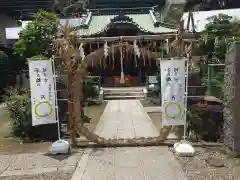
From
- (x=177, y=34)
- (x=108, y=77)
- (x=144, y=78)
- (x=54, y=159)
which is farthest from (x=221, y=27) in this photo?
(x=54, y=159)

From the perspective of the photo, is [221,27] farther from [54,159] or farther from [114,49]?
[54,159]

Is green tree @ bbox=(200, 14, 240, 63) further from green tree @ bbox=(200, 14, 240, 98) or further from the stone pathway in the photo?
the stone pathway

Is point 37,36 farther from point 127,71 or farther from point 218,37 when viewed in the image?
point 218,37

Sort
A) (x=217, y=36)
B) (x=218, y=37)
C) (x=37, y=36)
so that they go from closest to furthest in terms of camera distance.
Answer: (x=218, y=37)
(x=217, y=36)
(x=37, y=36)

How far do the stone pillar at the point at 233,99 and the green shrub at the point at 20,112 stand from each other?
4833mm

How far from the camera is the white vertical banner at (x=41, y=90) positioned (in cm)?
676

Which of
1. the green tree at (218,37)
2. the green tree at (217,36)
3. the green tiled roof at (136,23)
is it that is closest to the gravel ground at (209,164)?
the green tree at (218,37)

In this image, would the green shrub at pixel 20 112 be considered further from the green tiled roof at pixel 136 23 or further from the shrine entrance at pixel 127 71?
the green tiled roof at pixel 136 23

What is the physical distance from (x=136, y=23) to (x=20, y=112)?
14471 millimetres

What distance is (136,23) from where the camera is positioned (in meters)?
21.0

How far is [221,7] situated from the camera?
92.5 feet

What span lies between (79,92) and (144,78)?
15.6m

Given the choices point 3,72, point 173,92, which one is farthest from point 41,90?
point 3,72

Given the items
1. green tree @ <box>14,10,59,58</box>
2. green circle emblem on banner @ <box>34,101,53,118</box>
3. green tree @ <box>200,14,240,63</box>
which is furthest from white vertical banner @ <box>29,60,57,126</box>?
green tree @ <box>14,10,59,58</box>
